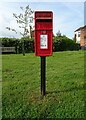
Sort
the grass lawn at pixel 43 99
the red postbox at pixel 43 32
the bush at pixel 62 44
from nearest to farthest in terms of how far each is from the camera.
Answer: the grass lawn at pixel 43 99 < the red postbox at pixel 43 32 < the bush at pixel 62 44

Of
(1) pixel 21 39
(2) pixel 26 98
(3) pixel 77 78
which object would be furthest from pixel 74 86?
(1) pixel 21 39

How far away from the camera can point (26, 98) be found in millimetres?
5219

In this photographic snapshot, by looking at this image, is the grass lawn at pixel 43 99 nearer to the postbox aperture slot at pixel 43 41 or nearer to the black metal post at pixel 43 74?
the black metal post at pixel 43 74

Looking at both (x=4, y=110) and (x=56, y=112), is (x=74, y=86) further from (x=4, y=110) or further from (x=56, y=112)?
(x=4, y=110)

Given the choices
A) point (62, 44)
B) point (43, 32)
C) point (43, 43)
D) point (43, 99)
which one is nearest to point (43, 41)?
point (43, 43)

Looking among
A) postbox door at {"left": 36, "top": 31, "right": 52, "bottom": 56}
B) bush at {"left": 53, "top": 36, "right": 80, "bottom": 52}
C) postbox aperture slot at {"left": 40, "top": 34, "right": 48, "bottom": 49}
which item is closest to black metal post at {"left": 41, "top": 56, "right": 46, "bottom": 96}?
postbox door at {"left": 36, "top": 31, "right": 52, "bottom": 56}

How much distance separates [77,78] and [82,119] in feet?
9.53

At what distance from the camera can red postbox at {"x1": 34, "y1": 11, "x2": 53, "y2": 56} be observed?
16.8 feet

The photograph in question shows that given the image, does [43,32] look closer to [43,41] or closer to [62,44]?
[43,41]

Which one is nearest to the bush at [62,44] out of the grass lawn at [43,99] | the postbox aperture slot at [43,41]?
the grass lawn at [43,99]

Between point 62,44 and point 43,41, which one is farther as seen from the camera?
point 62,44

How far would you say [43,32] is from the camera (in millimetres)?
5262

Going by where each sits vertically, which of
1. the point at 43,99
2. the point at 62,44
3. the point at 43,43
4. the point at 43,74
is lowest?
the point at 43,99

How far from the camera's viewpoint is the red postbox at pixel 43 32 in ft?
16.8
